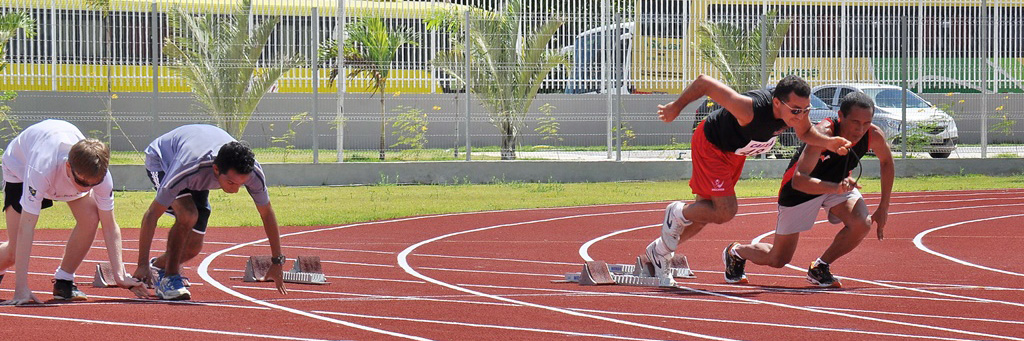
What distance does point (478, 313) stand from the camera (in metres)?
7.33

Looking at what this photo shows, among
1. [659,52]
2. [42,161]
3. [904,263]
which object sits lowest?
[904,263]

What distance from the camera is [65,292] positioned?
7637 mm

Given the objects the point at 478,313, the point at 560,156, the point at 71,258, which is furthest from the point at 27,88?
the point at 478,313

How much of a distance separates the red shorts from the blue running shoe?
11.3 feet

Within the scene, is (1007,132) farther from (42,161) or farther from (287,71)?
(42,161)

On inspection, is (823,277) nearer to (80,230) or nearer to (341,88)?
(80,230)

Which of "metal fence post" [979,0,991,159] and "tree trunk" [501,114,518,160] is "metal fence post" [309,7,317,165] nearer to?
"tree trunk" [501,114,518,160]

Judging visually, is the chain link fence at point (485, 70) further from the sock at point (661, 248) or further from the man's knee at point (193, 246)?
the sock at point (661, 248)

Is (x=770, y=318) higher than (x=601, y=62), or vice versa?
(x=601, y=62)

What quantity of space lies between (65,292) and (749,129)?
4.47m

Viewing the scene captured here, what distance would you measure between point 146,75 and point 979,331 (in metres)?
14.9

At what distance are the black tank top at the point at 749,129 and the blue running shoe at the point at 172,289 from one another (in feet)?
12.0

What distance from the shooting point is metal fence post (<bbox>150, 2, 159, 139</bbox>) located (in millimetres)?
18594

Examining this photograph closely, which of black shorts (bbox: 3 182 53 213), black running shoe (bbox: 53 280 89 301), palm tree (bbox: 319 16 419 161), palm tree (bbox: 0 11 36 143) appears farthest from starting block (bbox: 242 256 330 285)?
palm tree (bbox: 0 11 36 143)
